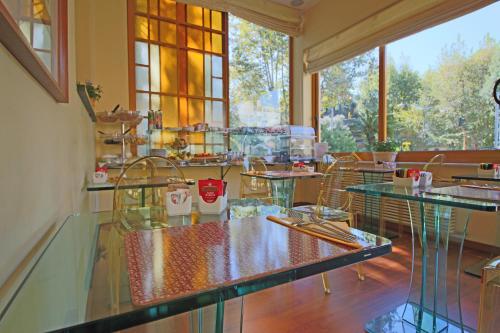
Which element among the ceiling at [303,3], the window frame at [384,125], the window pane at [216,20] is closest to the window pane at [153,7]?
the window pane at [216,20]

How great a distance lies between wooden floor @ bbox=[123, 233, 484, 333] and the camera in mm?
1531

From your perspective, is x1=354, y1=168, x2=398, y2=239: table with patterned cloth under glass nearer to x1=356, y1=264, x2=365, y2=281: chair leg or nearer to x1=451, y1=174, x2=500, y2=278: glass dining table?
x1=451, y1=174, x2=500, y2=278: glass dining table

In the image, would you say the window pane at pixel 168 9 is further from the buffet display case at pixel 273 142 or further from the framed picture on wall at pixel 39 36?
the framed picture on wall at pixel 39 36

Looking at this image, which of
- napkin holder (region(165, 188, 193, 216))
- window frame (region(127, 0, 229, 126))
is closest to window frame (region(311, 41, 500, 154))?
window frame (region(127, 0, 229, 126))

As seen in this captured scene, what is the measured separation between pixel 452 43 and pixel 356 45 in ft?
3.64

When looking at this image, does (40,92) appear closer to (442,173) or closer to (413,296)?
(413,296)

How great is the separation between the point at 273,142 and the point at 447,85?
2.30 m

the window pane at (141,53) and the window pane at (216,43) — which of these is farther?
the window pane at (216,43)

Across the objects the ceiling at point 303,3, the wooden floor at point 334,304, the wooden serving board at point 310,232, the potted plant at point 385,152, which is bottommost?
the wooden floor at point 334,304

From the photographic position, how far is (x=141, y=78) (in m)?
3.94

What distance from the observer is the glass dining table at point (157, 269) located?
16.7 inches

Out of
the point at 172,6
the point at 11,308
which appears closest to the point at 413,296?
the point at 11,308

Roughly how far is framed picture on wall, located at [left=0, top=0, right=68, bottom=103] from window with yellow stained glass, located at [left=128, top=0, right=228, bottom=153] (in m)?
2.64

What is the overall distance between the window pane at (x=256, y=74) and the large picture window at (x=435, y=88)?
1.17 metres
